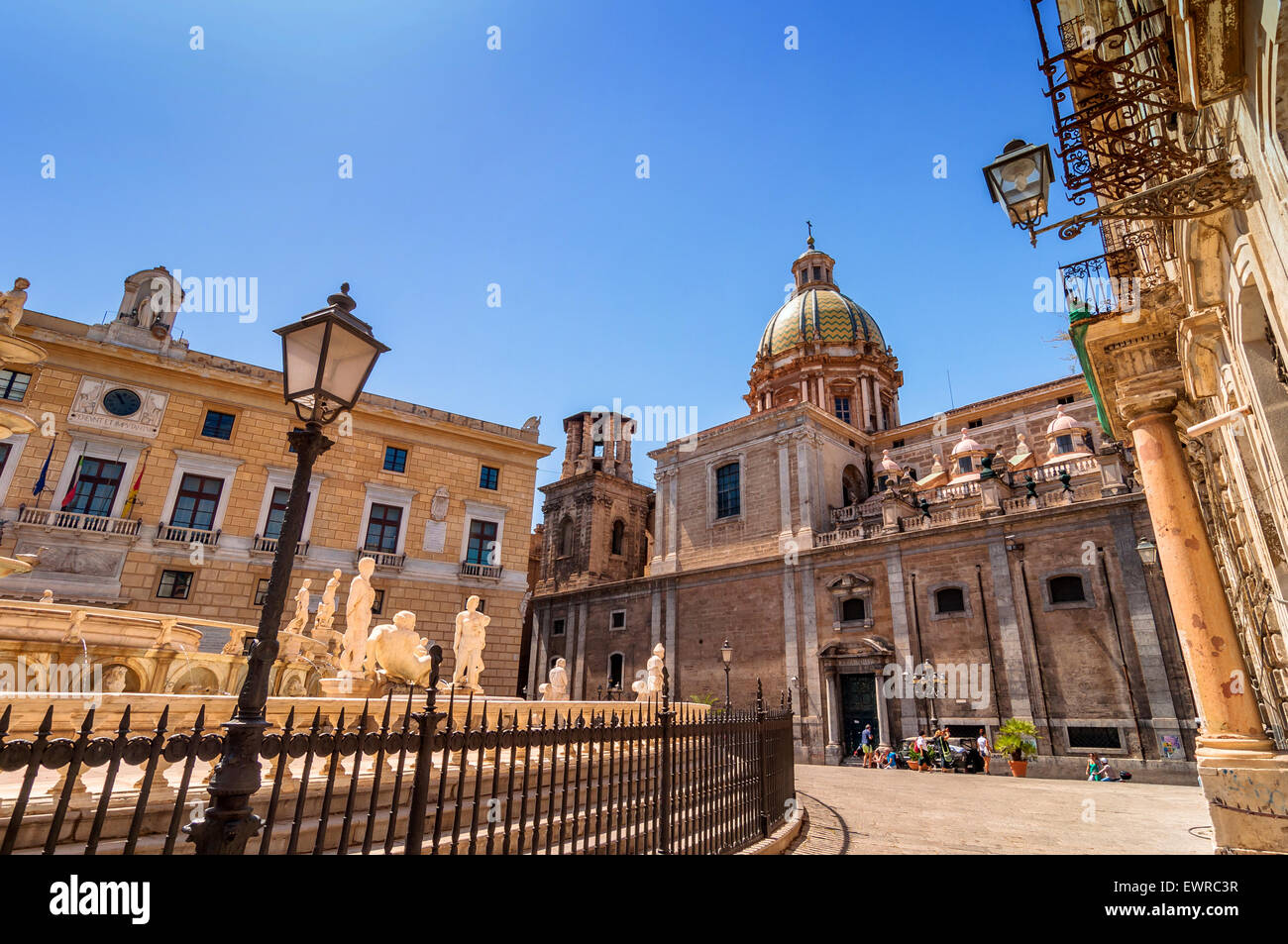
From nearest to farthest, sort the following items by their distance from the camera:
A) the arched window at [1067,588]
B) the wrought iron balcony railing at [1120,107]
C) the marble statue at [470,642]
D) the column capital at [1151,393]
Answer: the wrought iron balcony railing at [1120,107]
the column capital at [1151,393]
the marble statue at [470,642]
the arched window at [1067,588]

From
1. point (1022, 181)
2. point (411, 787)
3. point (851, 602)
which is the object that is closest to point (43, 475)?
point (411, 787)

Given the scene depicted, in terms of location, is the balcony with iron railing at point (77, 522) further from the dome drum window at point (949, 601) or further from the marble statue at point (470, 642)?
the dome drum window at point (949, 601)

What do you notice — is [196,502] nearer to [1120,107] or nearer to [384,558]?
[384,558]

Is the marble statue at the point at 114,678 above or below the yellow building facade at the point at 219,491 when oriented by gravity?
below

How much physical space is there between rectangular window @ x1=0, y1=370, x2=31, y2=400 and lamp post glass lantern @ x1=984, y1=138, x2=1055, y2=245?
23698mm

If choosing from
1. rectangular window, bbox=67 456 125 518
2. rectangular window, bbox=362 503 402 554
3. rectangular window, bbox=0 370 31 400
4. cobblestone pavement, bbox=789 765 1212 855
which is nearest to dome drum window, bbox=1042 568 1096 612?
cobblestone pavement, bbox=789 765 1212 855

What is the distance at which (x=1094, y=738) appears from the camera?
18.1 m

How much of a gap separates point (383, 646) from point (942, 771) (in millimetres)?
17528

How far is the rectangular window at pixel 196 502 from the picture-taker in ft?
61.6

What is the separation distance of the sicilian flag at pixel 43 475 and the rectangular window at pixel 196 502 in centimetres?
294

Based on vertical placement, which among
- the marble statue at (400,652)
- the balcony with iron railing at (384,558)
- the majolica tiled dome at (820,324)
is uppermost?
the majolica tiled dome at (820,324)

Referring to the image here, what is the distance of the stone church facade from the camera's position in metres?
18.8

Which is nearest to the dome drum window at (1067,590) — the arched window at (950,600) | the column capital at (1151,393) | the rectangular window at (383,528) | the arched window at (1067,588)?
the arched window at (1067,588)
